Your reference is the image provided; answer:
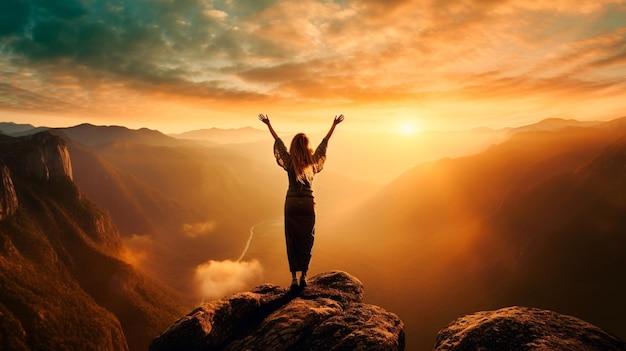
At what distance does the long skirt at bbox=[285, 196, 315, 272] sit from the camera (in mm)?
11289

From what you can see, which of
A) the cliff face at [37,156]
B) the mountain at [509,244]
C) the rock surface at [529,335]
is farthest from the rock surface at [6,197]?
the rock surface at [529,335]

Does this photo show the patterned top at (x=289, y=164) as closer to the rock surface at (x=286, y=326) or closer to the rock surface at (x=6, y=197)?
the rock surface at (x=286, y=326)

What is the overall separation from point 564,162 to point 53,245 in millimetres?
210213

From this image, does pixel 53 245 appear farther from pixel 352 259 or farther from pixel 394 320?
pixel 394 320

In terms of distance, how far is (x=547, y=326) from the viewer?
25.4 feet

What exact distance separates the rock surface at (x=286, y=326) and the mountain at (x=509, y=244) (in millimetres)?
89084

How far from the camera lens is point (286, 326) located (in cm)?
902

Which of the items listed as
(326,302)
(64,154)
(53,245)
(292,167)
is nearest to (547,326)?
(326,302)

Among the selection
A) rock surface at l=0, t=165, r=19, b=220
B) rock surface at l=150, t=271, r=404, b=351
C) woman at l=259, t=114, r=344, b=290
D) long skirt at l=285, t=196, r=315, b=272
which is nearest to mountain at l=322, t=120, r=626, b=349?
rock surface at l=150, t=271, r=404, b=351

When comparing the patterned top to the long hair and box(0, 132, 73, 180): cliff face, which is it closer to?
the long hair

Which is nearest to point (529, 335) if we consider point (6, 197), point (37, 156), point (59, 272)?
point (59, 272)

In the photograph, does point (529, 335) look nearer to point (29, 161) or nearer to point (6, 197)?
point (6, 197)

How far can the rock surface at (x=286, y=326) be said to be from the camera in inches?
331

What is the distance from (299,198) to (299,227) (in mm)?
1072
